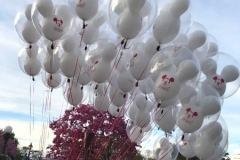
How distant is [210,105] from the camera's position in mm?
4934

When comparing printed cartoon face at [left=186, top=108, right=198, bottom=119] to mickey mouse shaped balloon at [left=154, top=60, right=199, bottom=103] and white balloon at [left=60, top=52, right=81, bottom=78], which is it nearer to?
mickey mouse shaped balloon at [left=154, top=60, right=199, bottom=103]

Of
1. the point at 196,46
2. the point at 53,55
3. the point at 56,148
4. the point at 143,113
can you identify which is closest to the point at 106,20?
the point at 53,55

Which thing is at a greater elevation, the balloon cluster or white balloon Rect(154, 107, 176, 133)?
the balloon cluster

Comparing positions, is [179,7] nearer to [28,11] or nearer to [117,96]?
[117,96]

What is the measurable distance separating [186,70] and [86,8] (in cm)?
150

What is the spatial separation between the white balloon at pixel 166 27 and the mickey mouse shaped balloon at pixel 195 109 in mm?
824

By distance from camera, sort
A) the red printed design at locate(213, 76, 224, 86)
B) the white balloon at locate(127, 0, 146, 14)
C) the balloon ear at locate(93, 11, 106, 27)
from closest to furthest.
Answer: the white balloon at locate(127, 0, 146, 14)
the balloon ear at locate(93, 11, 106, 27)
the red printed design at locate(213, 76, 224, 86)

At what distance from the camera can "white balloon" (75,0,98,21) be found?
191 inches

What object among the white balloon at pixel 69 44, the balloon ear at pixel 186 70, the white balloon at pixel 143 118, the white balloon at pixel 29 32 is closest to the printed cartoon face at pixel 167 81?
the balloon ear at pixel 186 70

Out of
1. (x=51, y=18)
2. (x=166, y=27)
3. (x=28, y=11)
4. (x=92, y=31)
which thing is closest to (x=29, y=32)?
(x=28, y=11)

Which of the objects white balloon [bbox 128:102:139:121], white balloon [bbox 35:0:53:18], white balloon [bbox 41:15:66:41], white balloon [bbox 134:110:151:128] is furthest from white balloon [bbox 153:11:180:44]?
white balloon [bbox 128:102:139:121]

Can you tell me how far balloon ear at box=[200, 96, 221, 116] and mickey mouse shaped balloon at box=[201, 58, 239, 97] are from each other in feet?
1.74

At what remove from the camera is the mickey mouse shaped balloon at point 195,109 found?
16.1 ft

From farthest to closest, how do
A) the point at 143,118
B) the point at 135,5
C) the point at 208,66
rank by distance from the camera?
the point at 143,118 < the point at 208,66 < the point at 135,5
